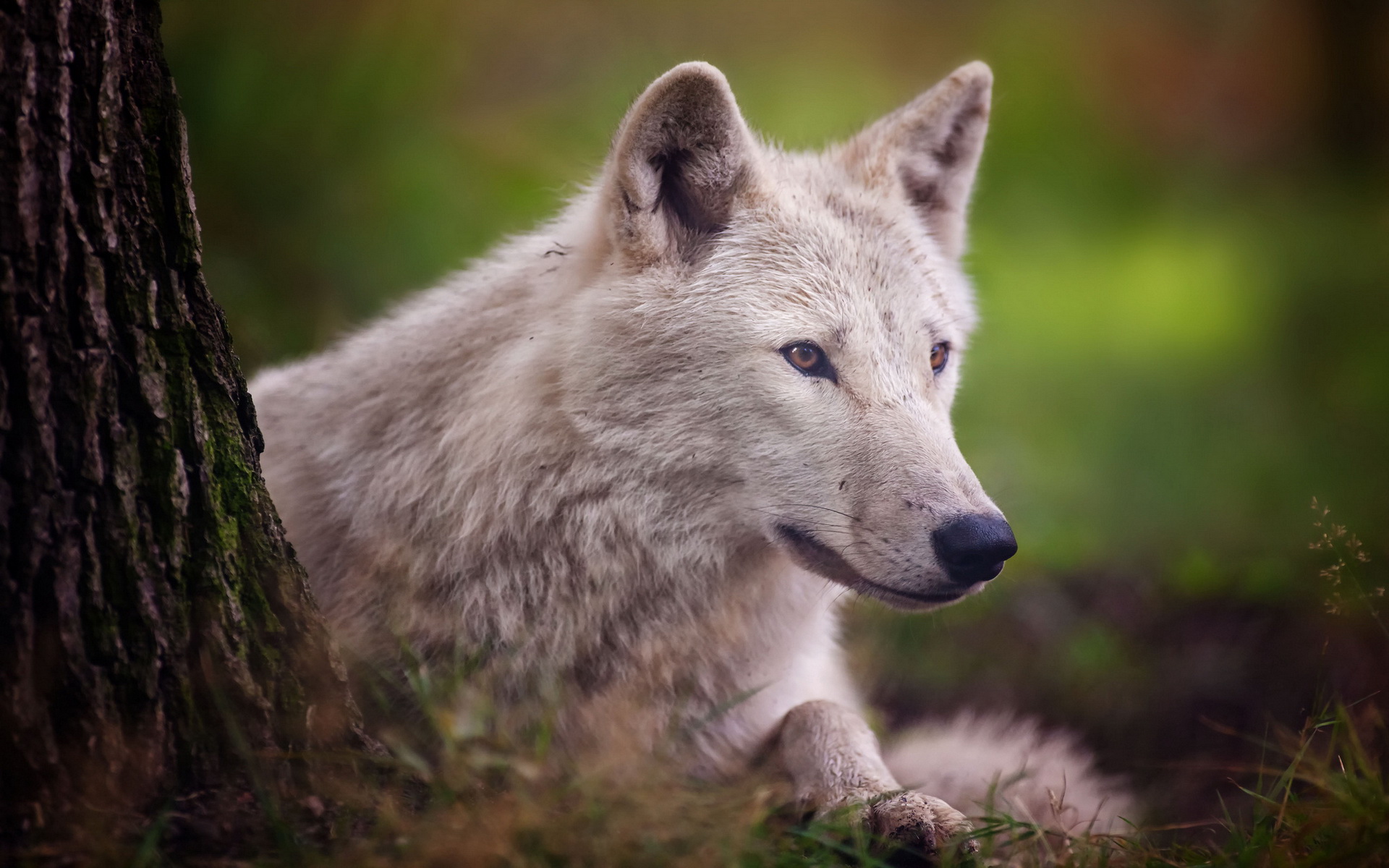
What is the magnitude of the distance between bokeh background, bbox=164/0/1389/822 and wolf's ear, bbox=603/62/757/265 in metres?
0.77

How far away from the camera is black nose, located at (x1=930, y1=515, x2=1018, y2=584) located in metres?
2.43

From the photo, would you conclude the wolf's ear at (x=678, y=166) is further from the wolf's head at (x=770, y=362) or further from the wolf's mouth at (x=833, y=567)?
the wolf's mouth at (x=833, y=567)

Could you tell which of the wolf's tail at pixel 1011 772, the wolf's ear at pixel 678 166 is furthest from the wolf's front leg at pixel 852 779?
the wolf's ear at pixel 678 166

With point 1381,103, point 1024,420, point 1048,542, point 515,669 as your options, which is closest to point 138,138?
point 515,669

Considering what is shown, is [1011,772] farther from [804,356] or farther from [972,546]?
[804,356]

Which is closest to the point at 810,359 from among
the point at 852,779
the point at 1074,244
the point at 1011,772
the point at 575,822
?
the point at 852,779

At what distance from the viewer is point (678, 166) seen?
9.43 ft

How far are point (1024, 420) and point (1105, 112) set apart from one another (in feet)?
14.3

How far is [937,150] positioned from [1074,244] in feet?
22.9

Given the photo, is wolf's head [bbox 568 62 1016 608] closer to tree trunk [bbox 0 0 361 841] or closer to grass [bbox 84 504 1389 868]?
grass [bbox 84 504 1389 868]

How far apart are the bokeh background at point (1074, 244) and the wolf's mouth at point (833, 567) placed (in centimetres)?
85

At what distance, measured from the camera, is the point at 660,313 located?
9.13 ft

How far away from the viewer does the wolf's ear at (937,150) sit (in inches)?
131

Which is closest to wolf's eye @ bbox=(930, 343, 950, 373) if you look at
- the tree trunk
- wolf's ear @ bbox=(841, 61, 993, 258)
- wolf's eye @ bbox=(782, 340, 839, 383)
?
wolf's eye @ bbox=(782, 340, 839, 383)
